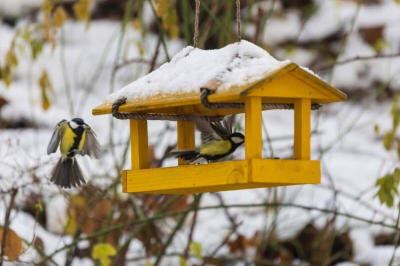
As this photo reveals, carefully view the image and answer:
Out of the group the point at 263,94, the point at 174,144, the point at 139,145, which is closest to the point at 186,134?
the point at 139,145

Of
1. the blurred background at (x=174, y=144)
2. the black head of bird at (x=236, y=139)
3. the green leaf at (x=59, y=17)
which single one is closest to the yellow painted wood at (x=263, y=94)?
the black head of bird at (x=236, y=139)

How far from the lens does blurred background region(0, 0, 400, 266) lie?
4.66 metres

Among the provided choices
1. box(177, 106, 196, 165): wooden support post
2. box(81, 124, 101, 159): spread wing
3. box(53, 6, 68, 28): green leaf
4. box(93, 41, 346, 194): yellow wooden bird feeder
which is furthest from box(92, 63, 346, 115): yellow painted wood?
box(53, 6, 68, 28): green leaf

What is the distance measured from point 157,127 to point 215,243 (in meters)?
1.82

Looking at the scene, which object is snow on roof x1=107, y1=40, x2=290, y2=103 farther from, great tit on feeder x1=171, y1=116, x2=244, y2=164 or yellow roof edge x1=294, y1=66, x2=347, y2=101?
great tit on feeder x1=171, y1=116, x2=244, y2=164

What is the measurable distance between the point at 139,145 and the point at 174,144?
1.54 m

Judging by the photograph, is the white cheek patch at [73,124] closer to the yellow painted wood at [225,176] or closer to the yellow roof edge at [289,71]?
the yellow painted wood at [225,176]

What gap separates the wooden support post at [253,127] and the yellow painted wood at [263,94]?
5 cm

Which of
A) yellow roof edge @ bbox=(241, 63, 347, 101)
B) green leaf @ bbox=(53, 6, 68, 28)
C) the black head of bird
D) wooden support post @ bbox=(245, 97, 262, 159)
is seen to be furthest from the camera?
green leaf @ bbox=(53, 6, 68, 28)

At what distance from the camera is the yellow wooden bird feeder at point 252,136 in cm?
275

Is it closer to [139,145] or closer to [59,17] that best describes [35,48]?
[59,17]

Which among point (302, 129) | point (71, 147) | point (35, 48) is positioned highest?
point (35, 48)

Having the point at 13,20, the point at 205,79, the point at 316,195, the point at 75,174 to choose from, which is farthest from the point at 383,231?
the point at 13,20

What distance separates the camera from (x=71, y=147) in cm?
367
